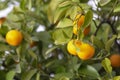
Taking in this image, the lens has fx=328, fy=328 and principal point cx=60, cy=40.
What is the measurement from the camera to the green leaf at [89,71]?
2.73 feet

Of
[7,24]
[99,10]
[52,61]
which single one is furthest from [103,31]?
[7,24]

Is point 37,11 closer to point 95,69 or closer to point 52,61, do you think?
point 52,61

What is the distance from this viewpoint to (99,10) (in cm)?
90

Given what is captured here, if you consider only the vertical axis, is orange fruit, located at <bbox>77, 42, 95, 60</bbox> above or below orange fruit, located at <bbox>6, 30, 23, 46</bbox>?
below

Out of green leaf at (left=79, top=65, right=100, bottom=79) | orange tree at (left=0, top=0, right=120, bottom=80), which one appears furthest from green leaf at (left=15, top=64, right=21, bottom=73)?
green leaf at (left=79, top=65, right=100, bottom=79)

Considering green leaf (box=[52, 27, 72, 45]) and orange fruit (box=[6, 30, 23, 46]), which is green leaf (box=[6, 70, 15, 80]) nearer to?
orange fruit (box=[6, 30, 23, 46])

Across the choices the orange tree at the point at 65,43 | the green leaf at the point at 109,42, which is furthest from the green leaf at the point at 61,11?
the green leaf at the point at 109,42

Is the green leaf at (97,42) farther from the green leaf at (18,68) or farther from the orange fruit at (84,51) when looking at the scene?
the green leaf at (18,68)

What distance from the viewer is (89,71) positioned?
0.85m

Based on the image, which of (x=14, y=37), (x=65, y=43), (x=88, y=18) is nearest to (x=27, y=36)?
(x=14, y=37)

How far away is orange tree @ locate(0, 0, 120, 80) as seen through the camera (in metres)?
0.75

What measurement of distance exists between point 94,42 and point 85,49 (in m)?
0.06

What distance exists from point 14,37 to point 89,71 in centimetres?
24

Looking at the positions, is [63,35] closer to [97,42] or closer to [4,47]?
[97,42]
